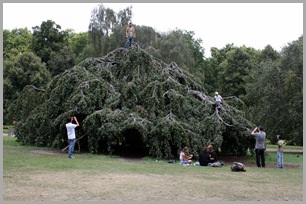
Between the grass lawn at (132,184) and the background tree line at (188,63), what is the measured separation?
9.41 m

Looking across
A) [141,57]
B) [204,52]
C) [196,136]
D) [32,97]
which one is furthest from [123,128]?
[204,52]

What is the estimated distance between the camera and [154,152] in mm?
14508

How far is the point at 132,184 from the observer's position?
815cm

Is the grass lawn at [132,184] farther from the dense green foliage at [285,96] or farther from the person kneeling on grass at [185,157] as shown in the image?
the dense green foliage at [285,96]

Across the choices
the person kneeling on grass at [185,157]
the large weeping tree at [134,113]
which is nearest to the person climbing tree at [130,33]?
the large weeping tree at [134,113]

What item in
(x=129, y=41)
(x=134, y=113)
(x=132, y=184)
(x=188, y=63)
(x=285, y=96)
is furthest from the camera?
(x=188, y=63)

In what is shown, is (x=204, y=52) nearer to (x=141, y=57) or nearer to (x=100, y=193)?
(x=141, y=57)

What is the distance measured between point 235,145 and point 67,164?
809 centimetres

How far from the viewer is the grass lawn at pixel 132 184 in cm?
697

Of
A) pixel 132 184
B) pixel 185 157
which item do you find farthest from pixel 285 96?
pixel 132 184

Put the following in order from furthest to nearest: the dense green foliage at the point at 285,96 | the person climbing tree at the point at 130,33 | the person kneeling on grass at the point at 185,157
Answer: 1. the dense green foliage at the point at 285,96
2. the person climbing tree at the point at 130,33
3. the person kneeling on grass at the point at 185,157

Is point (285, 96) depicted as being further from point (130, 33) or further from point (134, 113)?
point (134, 113)

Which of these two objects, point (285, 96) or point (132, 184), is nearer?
point (132, 184)

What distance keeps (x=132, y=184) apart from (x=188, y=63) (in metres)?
30.0
